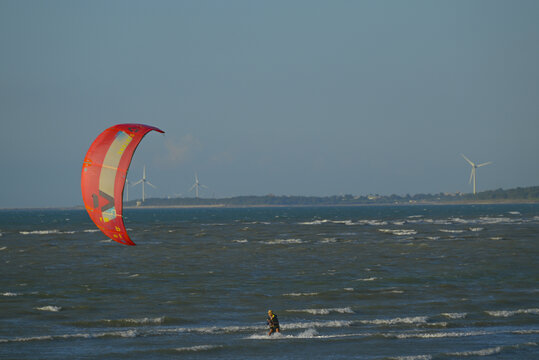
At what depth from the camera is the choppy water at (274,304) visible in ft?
73.4

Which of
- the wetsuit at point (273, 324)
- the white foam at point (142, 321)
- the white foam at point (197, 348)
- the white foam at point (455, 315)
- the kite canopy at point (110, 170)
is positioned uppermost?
the kite canopy at point (110, 170)

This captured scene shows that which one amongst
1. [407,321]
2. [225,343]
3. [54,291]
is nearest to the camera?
[225,343]

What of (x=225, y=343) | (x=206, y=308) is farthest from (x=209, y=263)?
(x=225, y=343)

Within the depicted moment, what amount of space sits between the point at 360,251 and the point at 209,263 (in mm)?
14100

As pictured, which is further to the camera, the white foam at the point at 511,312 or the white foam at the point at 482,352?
the white foam at the point at 511,312

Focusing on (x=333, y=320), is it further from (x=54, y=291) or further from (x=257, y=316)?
(x=54, y=291)

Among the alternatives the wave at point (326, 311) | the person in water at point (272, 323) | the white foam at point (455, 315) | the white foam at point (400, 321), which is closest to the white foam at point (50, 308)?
the wave at point (326, 311)

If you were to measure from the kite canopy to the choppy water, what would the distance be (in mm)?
4069

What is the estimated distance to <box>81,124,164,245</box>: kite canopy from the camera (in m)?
23.3

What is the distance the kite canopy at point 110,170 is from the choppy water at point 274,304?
4.07 m

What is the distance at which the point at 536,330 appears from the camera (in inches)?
957

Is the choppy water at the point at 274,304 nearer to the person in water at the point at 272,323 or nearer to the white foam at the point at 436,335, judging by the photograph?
the white foam at the point at 436,335

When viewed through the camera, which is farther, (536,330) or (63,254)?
(63,254)

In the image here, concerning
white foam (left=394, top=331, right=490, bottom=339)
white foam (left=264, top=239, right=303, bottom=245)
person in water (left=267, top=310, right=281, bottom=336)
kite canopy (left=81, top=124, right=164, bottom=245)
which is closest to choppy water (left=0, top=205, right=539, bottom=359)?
white foam (left=394, top=331, right=490, bottom=339)
